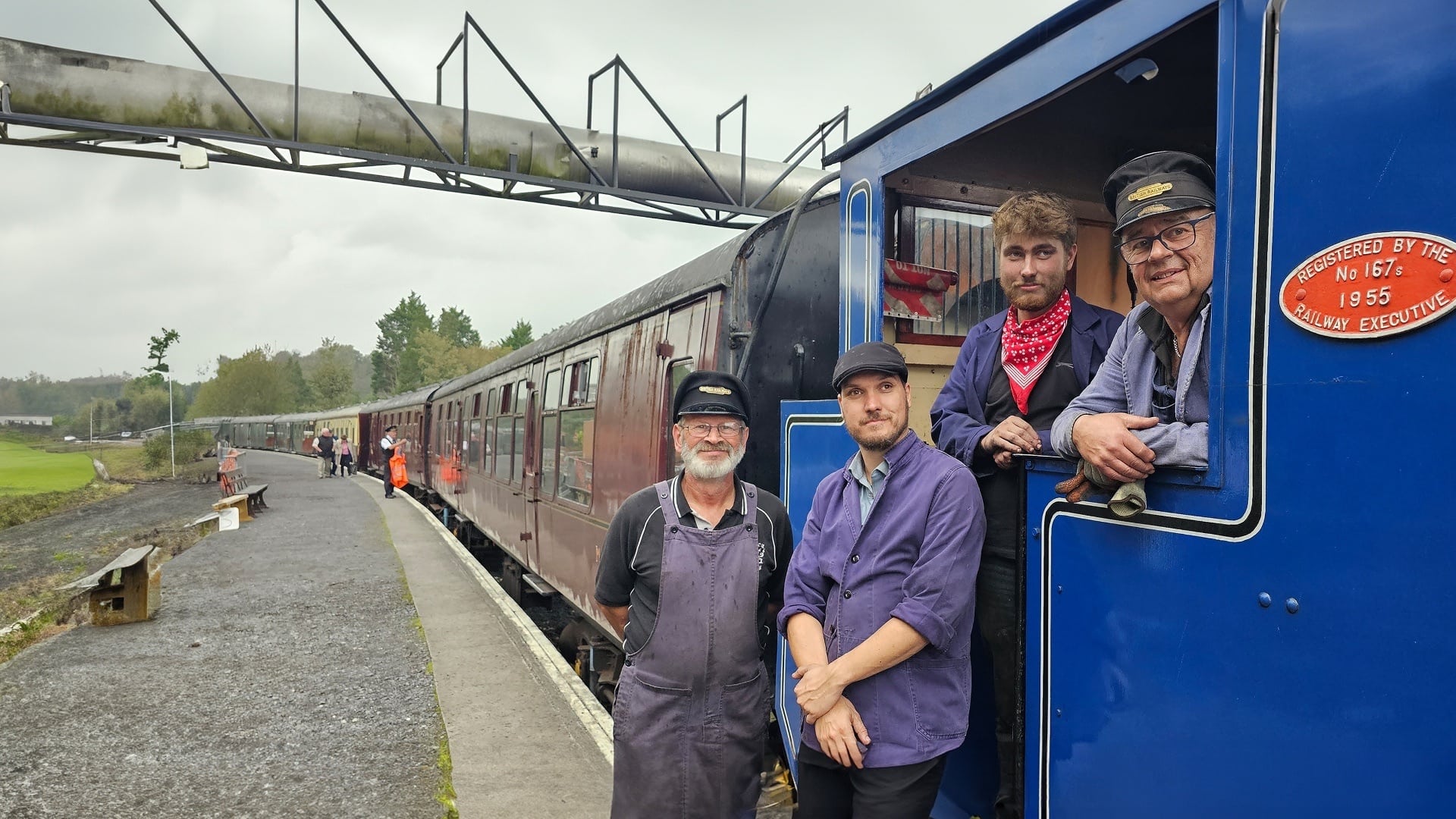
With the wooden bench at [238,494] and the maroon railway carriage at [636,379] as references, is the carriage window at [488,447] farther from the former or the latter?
the wooden bench at [238,494]

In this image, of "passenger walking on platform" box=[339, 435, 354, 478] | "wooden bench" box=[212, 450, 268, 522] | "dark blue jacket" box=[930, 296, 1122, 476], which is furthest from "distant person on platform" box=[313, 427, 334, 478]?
"dark blue jacket" box=[930, 296, 1122, 476]

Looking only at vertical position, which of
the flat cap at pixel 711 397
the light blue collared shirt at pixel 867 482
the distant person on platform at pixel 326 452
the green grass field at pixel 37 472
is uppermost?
the flat cap at pixel 711 397

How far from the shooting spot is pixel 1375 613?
1386mm

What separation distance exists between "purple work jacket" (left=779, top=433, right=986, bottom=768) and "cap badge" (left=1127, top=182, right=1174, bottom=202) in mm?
743

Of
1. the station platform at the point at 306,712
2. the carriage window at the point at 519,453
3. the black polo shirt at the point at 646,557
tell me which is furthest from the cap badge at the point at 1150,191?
the carriage window at the point at 519,453

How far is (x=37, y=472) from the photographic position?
32344 millimetres

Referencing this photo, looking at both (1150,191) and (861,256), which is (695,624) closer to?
(861,256)

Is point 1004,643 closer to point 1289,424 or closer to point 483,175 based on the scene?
point 1289,424

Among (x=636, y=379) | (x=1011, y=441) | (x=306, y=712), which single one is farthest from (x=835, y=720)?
(x=306, y=712)

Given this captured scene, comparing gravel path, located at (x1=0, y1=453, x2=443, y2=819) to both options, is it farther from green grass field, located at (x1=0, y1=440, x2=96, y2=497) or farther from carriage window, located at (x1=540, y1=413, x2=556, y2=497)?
green grass field, located at (x1=0, y1=440, x2=96, y2=497)

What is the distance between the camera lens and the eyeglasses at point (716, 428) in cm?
254

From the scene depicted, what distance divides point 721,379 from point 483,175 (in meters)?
6.60

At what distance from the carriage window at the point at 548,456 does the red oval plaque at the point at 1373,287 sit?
7039 mm

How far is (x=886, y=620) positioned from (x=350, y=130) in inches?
324
